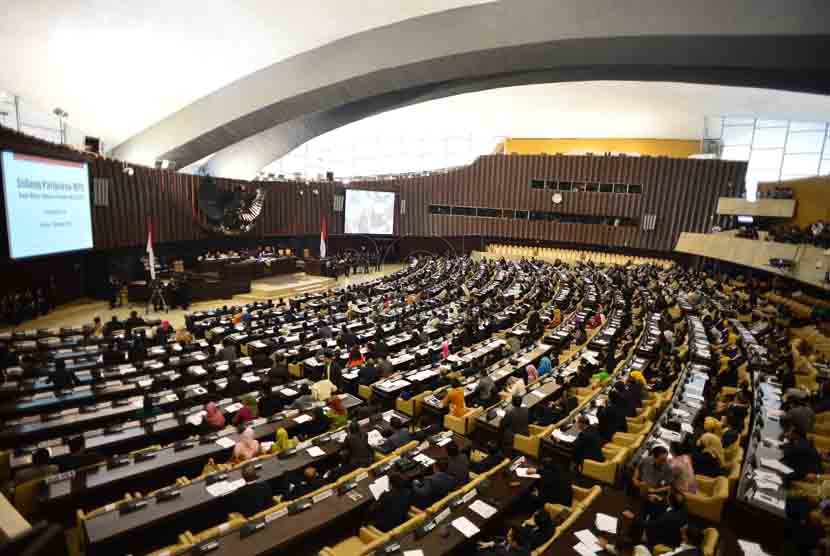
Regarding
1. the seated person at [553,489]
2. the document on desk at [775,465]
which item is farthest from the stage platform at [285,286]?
the document on desk at [775,465]

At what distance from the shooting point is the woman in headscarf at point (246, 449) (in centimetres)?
653

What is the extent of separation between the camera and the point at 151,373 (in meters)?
9.64

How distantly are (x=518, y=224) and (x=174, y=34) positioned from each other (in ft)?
75.9

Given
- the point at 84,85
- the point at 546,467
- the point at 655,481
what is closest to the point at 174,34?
the point at 84,85

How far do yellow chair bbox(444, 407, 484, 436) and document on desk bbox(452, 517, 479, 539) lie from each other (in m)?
2.95

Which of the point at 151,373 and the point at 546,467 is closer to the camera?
the point at 546,467

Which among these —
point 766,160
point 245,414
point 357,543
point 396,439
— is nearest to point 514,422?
point 396,439

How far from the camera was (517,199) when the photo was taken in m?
31.5

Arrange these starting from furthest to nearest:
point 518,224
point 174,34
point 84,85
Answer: point 518,224 < point 84,85 < point 174,34

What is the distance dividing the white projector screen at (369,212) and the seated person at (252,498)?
986 inches

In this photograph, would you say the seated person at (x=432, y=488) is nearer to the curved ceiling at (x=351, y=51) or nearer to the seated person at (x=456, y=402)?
the seated person at (x=456, y=402)

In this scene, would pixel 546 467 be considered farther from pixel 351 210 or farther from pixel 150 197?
pixel 351 210

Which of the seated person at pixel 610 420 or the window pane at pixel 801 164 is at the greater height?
the window pane at pixel 801 164

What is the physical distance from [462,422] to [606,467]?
2529mm
